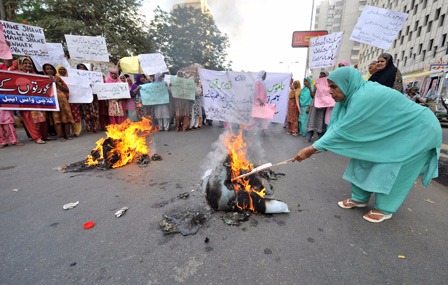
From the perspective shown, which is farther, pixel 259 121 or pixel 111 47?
pixel 111 47

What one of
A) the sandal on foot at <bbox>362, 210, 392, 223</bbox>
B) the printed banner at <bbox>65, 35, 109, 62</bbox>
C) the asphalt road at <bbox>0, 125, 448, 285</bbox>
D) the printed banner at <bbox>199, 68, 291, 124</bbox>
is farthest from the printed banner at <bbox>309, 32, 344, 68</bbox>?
the printed banner at <bbox>65, 35, 109, 62</bbox>

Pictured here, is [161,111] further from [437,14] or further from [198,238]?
[437,14]

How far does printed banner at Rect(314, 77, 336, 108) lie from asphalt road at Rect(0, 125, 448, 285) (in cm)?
338

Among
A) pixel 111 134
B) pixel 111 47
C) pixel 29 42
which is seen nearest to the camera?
pixel 111 134

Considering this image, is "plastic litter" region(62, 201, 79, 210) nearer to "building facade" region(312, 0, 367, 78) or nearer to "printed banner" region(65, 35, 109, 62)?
"printed banner" region(65, 35, 109, 62)

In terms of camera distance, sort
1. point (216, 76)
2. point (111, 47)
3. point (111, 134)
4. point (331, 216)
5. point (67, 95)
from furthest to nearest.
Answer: point (111, 47)
point (216, 76)
point (67, 95)
point (111, 134)
point (331, 216)

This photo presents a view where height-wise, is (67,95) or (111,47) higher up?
(111,47)

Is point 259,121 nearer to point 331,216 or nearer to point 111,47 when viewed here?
point 331,216

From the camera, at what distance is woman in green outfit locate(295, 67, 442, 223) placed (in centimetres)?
239

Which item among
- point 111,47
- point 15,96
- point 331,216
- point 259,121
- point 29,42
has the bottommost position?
point 331,216

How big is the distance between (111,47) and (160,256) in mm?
18002

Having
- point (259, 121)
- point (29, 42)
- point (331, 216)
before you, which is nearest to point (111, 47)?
point (29, 42)

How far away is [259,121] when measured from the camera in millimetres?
7945

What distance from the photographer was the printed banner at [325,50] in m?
6.40
